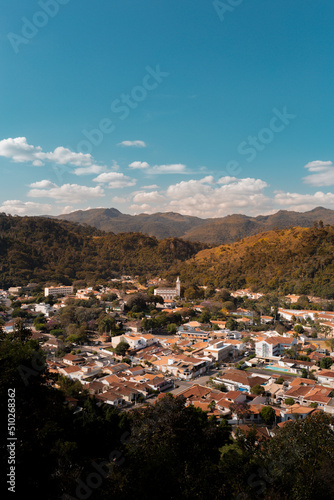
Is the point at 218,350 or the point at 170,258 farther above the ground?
the point at 170,258

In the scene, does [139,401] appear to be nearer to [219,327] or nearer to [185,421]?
[185,421]

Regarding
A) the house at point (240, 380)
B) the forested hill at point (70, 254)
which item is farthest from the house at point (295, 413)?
the forested hill at point (70, 254)

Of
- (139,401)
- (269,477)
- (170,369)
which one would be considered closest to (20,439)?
(269,477)

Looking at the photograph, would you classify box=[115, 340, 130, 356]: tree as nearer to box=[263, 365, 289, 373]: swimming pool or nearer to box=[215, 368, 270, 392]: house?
box=[215, 368, 270, 392]: house

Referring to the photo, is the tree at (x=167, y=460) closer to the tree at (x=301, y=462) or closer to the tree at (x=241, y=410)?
the tree at (x=301, y=462)

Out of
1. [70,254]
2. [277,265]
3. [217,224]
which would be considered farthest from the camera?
[217,224]

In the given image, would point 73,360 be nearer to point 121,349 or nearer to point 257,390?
point 121,349

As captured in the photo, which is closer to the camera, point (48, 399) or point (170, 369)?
point (48, 399)

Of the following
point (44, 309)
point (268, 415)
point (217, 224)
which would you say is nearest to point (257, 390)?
point (268, 415)
